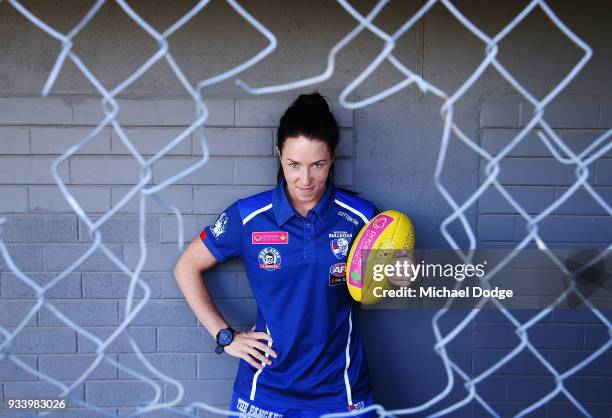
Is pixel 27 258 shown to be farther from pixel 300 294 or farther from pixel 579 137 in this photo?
pixel 579 137

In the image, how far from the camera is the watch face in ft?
7.83

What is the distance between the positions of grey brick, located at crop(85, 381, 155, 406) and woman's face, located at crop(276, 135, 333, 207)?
1.37m

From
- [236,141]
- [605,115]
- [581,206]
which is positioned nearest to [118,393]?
[236,141]

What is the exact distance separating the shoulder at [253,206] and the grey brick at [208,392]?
97 centimetres

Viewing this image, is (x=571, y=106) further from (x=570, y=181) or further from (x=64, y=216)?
(x=64, y=216)

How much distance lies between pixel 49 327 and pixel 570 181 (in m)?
2.55

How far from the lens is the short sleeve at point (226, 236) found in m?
2.39

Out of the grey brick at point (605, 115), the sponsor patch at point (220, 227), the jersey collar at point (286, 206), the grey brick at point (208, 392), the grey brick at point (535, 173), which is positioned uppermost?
the grey brick at point (605, 115)

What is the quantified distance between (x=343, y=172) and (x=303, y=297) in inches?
27.6

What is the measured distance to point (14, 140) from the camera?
2.62 meters

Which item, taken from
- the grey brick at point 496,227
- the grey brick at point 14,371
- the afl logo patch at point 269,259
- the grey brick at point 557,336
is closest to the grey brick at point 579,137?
the grey brick at point 496,227

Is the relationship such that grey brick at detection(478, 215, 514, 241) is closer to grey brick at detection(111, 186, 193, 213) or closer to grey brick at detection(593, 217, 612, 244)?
grey brick at detection(593, 217, 612, 244)

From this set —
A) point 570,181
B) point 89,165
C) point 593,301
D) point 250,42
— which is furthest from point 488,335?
point 89,165

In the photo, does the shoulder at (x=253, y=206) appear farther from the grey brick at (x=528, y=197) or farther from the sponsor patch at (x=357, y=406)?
the grey brick at (x=528, y=197)
